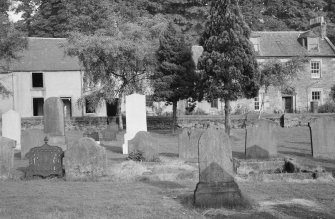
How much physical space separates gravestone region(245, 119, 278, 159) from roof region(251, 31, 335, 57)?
27563mm

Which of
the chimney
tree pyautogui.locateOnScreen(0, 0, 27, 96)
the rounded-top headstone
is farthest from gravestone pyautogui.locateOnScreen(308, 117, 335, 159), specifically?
the chimney

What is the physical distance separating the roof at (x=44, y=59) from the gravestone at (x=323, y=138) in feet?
90.6

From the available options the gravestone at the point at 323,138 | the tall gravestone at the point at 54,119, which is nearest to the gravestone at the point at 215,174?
the gravestone at the point at 323,138

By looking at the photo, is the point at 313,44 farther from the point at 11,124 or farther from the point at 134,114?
the point at 11,124

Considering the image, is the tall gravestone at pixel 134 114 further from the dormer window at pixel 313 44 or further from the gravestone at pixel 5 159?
the dormer window at pixel 313 44

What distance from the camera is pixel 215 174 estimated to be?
998 centimetres

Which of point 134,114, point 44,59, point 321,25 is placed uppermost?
→ point 321,25

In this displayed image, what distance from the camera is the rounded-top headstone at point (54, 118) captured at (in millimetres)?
18797

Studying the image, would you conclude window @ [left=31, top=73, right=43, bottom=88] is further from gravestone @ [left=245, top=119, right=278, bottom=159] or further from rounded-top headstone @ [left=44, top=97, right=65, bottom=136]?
gravestone @ [left=245, top=119, right=278, bottom=159]

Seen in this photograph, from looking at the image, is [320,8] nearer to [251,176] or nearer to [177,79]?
[177,79]

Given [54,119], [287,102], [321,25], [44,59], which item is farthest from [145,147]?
[321,25]

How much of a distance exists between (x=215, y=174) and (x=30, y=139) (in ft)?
36.1

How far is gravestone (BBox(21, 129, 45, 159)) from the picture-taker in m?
19.0

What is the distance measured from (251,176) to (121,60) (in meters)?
19.6
